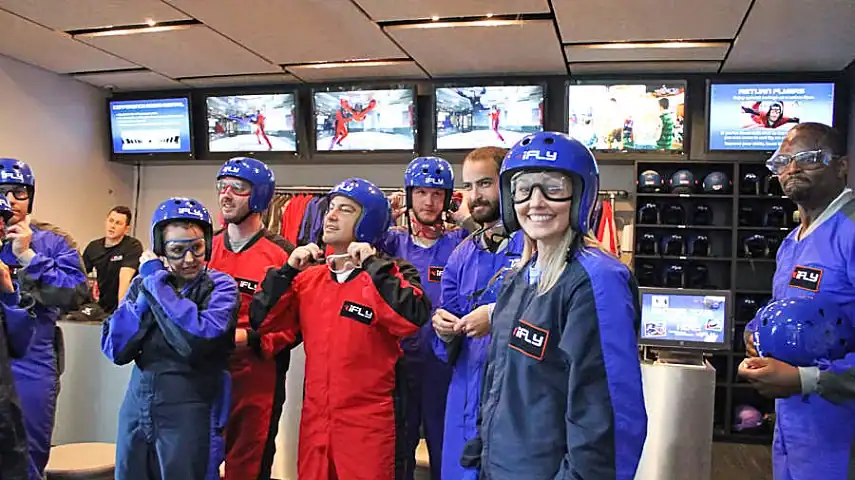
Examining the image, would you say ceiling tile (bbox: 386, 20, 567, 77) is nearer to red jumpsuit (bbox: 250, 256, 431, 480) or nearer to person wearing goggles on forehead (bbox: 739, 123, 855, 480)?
person wearing goggles on forehead (bbox: 739, 123, 855, 480)

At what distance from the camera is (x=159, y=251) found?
2881mm

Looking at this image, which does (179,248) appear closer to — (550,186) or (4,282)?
(4,282)

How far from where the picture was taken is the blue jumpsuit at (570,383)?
159 cm

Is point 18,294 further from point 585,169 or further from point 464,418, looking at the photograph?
point 585,169

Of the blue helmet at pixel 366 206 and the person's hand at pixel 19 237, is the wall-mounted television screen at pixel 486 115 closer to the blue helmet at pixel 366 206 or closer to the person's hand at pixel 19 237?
the blue helmet at pixel 366 206

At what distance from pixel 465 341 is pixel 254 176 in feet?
4.35

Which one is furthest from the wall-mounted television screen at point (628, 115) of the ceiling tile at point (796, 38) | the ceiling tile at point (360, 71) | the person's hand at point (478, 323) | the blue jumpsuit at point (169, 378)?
the blue jumpsuit at point (169, 378)

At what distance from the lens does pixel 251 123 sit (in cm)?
687

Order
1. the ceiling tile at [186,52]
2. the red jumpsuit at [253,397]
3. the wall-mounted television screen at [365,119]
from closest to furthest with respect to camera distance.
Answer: the red jumpsuit at [253,397]
the ceiling tile at [186,52]
the wall-mounted television screen at [365,119]

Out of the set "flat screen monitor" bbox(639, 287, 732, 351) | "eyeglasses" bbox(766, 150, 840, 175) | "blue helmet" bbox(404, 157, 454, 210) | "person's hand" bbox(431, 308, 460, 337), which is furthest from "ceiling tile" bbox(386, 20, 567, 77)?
"person's hand" bbox(431, 308, 460, 337)

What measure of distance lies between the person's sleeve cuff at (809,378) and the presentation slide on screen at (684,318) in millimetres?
1833

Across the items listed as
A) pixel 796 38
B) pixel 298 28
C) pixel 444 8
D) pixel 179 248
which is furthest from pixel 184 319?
pixel 796 38

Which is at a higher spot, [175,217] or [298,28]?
[298,28]

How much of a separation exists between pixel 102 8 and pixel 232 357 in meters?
3.00
